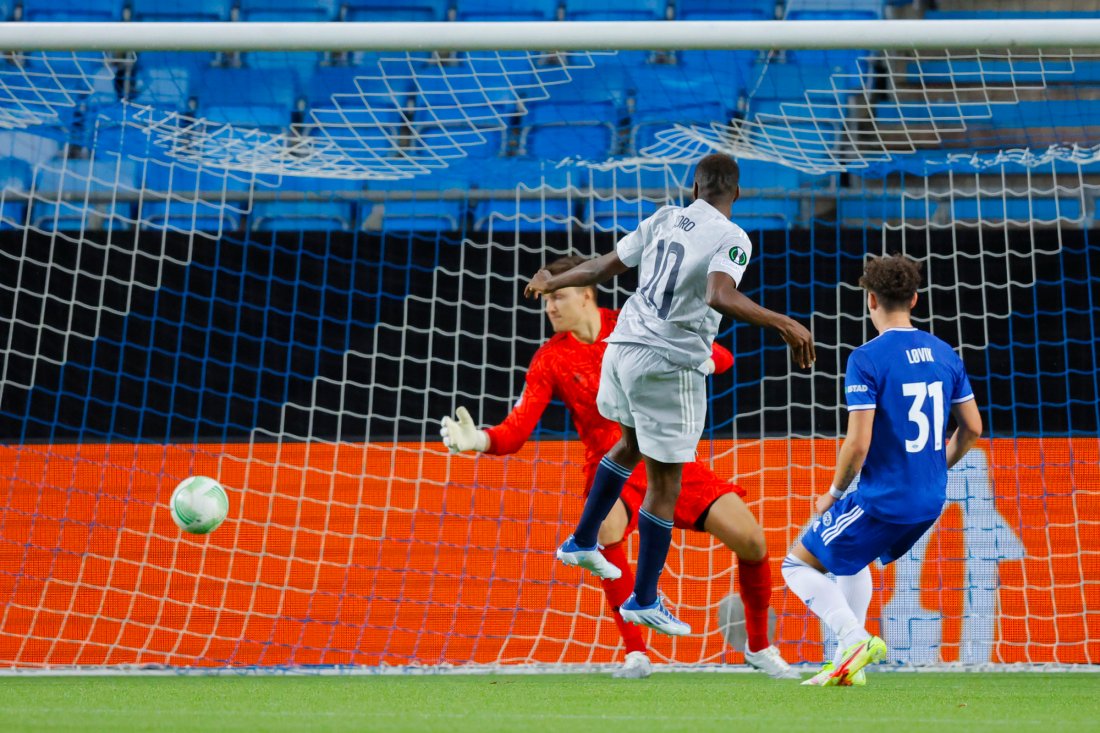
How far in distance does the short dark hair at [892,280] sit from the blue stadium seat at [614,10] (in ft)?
19.0

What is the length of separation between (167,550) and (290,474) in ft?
2.35

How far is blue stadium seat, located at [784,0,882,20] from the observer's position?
9469mm

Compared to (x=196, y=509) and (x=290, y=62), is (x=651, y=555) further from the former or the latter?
(x=290, y=62)

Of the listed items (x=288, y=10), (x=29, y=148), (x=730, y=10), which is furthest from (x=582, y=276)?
(x=288, y=10)

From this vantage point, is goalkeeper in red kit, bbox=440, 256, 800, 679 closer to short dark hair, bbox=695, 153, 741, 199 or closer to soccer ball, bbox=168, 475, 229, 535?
short dark hair, bbox=695, 153, 741, 199

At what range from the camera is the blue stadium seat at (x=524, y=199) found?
721 cm

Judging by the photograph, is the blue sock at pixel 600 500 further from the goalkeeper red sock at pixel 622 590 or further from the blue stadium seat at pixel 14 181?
the blue stadium seat at pixel 14 181

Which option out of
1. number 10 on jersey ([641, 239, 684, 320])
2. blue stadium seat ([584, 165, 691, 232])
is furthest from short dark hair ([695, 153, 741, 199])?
blue stadium seat ([584, 165, 691, 232])

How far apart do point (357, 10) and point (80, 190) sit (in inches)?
114

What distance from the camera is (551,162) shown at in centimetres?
696

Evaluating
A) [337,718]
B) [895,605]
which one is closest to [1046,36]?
[895,605]

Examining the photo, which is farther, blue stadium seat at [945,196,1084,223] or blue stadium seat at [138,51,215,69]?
blue stadium seat at [945,196,1084,223]

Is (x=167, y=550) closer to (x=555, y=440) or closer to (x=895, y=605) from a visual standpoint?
(x=555, y=440)

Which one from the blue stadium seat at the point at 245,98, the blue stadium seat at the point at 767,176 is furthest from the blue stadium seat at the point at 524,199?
the blue stadium seat at the point at 245,98
